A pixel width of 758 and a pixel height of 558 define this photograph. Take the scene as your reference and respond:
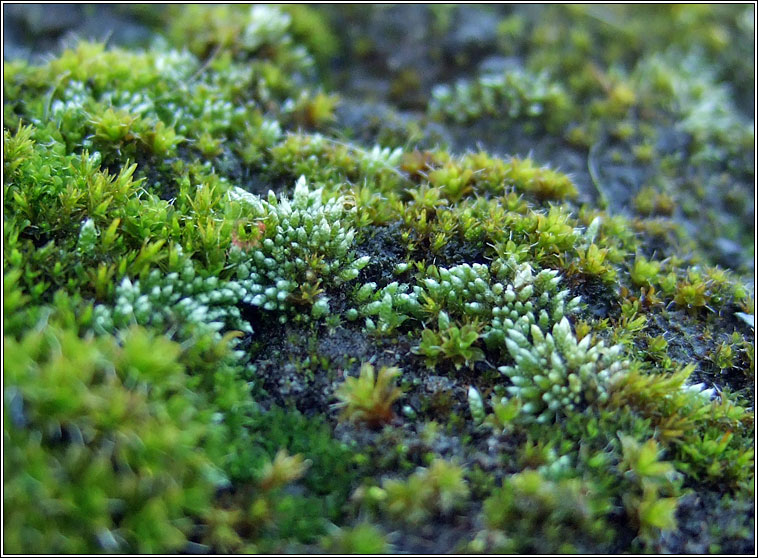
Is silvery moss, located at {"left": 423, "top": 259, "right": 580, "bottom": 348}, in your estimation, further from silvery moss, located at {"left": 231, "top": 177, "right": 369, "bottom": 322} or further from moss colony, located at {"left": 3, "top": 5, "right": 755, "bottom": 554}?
silvery moss, located at {"left": 231, "top": 177, "right": 369, "bottom": 322}

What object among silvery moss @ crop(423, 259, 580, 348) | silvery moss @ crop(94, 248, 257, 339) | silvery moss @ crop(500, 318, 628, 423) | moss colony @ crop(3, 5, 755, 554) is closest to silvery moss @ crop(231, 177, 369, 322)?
Result: moss colony @ crop(3, 5, 755, 554)

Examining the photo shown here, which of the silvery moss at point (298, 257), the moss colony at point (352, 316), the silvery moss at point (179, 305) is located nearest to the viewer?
the moss colony at point (352, 316)

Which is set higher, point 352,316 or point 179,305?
point 179,305

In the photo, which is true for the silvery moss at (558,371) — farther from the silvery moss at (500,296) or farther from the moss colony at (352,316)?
the silvery moss at (500,296)

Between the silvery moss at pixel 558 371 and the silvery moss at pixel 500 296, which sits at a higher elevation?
the silvery moss at pixel 500 296

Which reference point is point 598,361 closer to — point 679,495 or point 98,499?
point 679,495

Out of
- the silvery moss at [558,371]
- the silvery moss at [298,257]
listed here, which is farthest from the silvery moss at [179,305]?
the silvery moss at [558,371]

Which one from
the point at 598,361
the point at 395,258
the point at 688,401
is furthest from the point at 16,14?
the point at 688,401

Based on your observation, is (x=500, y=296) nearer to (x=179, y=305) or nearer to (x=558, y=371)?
(x=558, y=371)

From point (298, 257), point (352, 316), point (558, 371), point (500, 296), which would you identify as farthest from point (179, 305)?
point (558, 371)
